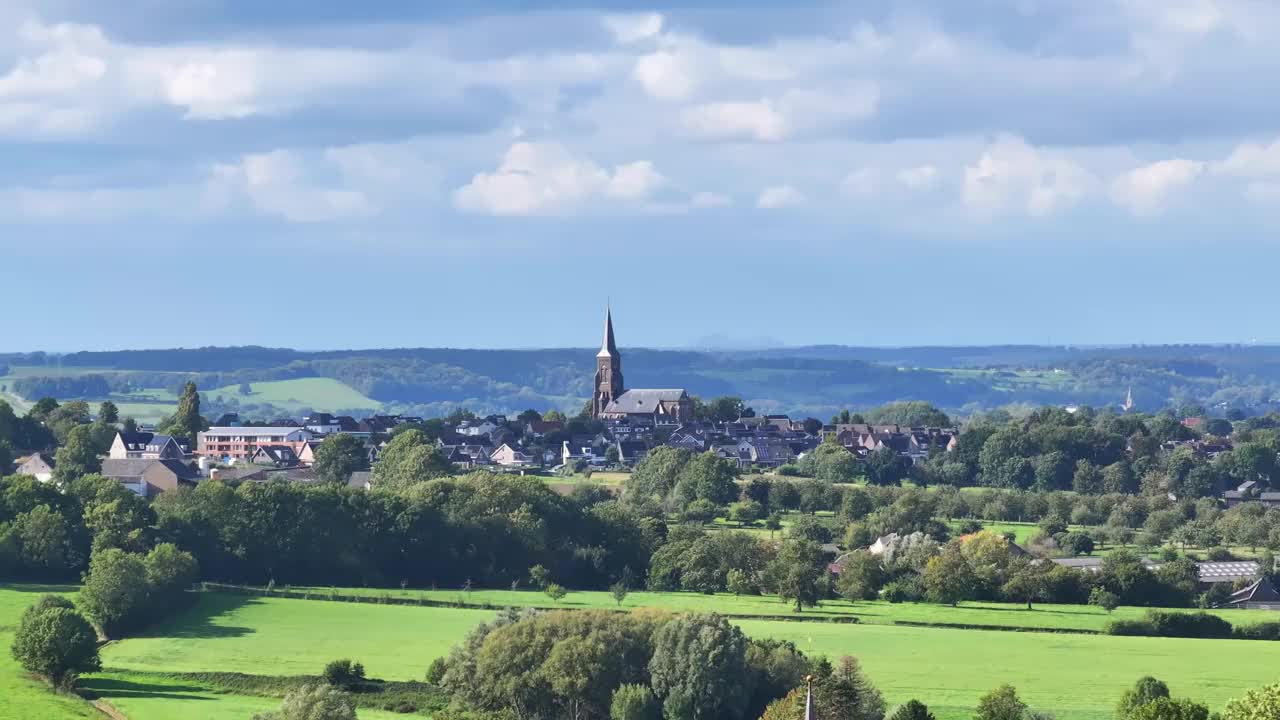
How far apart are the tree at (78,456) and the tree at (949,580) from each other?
5157cm

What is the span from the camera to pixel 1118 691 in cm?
6588

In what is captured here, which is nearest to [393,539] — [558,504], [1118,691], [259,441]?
[558,504]

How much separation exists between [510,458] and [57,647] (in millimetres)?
98384

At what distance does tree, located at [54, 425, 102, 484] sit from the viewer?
122 meters

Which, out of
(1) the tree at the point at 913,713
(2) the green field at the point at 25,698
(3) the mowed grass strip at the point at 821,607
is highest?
(1) the tree at the point at 913,713

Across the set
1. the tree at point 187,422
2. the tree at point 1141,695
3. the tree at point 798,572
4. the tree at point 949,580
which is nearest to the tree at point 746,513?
the tree at point 798,572

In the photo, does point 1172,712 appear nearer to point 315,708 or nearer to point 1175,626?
point 315,708

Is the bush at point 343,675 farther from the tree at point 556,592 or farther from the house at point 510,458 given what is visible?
the house at point 510,458

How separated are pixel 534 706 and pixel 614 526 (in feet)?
128

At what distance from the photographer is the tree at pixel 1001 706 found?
2229 inches

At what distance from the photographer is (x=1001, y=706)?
57.8 m

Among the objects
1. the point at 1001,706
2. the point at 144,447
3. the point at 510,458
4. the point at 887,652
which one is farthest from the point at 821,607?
the point at 510,458

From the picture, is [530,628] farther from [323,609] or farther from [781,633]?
[323,609]

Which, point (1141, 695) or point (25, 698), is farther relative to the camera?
point (25, 698)
